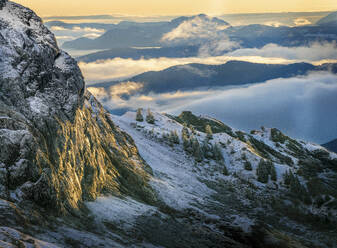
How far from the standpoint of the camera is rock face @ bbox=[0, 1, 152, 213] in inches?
1613

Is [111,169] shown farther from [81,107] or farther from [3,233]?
[3,233]

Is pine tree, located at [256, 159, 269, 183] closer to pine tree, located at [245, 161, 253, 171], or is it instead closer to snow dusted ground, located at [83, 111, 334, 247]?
snow dusted ground, located at [83, 111, 334, 247]

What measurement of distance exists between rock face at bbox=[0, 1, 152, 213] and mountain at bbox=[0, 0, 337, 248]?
17 centimetres

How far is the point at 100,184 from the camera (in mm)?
62156

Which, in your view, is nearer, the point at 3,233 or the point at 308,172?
the point at 3,233

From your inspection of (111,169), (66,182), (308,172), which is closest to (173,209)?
(111,169)

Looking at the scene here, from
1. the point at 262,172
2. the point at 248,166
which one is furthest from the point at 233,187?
the point at 248,166

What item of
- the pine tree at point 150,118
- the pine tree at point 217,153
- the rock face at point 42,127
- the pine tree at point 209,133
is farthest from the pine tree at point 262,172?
the rock face at point 42,127

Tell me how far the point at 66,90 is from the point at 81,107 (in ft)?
Result: 31.5

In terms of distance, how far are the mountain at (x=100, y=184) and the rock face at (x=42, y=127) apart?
0.17 m

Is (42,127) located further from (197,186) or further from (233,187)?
(233,187)

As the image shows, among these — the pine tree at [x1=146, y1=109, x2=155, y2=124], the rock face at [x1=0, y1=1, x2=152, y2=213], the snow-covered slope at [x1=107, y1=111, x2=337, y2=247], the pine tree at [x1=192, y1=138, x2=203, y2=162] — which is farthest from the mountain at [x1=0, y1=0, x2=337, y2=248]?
the pine tree at [x1=146, y1=109, x2=155, y2=124]

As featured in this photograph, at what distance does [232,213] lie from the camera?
3184 inches

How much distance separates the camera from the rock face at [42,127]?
4097 centimetres
